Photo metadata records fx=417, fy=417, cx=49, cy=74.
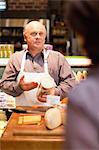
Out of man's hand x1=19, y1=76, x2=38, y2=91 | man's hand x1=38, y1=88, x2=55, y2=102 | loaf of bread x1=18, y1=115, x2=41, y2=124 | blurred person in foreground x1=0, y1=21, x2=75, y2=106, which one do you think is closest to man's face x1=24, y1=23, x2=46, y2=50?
blurred person in foreground x1=0, y1=21, x2=75, y2=106

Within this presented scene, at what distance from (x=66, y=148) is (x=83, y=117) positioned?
10 centimetres

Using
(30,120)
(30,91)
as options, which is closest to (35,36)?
(30,91)

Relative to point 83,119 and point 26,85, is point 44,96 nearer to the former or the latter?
point 26,85

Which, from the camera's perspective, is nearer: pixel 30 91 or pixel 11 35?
pixel 30 91

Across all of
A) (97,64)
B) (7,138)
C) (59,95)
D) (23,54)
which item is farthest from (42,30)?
(97,64)

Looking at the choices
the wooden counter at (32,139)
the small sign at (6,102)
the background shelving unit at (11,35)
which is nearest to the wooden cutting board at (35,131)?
the wooden counter at (32,139)

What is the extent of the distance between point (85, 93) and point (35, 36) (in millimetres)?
2328

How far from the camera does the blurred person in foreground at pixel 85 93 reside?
99cm

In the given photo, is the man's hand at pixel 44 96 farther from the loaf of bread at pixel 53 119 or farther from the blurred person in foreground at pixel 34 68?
the loaf of bread at pixel 53 119

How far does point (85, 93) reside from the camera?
1.01 m

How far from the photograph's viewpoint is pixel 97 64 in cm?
104

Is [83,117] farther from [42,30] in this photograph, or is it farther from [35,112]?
[42,30]

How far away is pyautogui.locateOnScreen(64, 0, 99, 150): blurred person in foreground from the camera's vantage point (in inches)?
38.9

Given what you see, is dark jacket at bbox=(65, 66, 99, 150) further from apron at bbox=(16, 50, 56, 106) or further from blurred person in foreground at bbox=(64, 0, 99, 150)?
apron at bbox=(16, 50, 56, 106)
